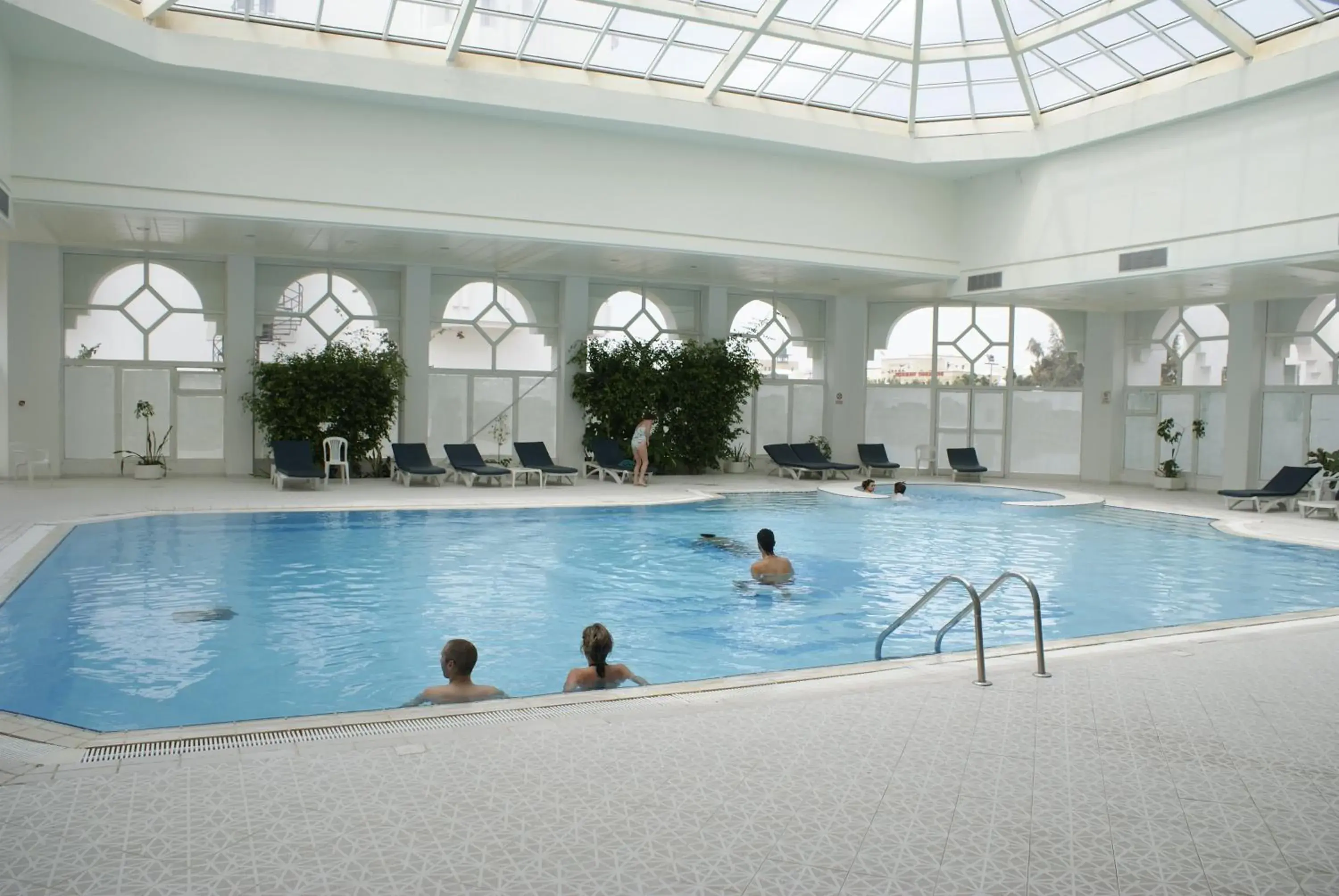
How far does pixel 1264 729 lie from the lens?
446 centimetres

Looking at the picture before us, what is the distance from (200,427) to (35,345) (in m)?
2.77

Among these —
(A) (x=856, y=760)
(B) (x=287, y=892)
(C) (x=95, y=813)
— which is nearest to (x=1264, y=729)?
(A) (x=856, y=760)

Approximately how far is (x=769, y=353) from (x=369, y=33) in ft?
35.9

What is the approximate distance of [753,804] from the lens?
346cm

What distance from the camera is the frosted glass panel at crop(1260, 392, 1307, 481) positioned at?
18.7 m

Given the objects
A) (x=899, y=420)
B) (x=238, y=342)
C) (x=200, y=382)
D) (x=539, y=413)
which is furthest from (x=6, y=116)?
(x=899, y=420)

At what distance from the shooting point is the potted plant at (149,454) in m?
17.1

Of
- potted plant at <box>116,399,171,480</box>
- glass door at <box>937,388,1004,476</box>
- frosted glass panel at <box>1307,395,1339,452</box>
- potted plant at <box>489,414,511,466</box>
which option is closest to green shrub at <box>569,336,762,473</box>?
potted plant at <box>489,414,511,466</box>

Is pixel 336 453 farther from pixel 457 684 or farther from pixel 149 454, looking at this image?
pixel 457 684

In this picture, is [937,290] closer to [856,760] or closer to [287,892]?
[856,760]

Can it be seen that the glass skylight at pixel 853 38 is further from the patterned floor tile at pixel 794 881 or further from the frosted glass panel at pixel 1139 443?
the patterned floor tile at pixel 794 881

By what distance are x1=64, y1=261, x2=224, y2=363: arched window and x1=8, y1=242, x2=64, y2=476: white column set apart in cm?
43

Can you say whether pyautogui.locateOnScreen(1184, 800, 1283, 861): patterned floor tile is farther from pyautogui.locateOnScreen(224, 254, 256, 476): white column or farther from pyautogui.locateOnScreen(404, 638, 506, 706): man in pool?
pyautogui.locateOnScreen(224, 254, 256, 476): white column

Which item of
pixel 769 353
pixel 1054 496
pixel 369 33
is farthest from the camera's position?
pixel 769 353
